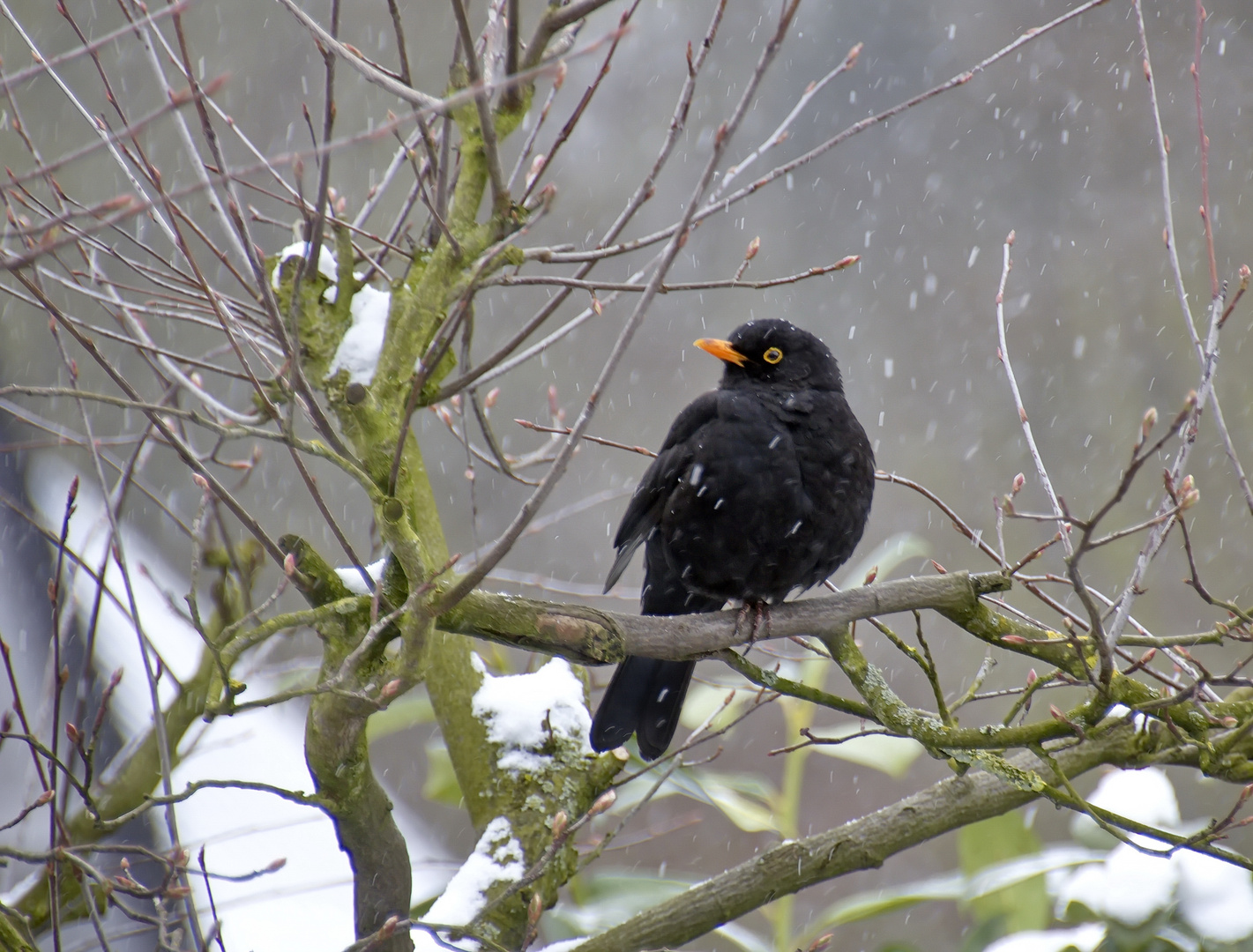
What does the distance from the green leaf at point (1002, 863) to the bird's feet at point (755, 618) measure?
0.91m

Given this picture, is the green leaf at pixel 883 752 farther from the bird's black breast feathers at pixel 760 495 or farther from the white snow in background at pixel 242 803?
the white snow in background at pixel 242 803

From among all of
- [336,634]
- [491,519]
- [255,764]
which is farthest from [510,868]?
[491,519]

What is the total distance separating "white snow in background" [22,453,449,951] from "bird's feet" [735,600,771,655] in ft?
4.31

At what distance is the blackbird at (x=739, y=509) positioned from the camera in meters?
2.21

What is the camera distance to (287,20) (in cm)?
500

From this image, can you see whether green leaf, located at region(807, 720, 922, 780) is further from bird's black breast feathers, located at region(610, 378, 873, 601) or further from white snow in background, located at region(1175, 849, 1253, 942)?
white snow in background, located at region(1175, 849, 1253, 942)

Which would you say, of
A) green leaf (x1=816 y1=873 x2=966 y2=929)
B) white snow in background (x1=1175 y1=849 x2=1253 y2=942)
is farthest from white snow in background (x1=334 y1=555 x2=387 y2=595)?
white snow in background (x1=1175 y1=849 x2=1253 y2=942)

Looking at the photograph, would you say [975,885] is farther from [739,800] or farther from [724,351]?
[724,351]

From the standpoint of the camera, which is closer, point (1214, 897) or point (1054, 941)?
point (1214, 897)

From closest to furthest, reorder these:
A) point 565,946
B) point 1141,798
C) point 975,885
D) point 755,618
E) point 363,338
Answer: point 363,338 < point 755,618 < point 565,946 < point 1141,798 < point 975,885

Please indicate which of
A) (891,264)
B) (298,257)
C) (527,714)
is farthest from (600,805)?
(891,264)

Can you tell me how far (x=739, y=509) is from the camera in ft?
7.25

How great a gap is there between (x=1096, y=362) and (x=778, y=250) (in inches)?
68.3

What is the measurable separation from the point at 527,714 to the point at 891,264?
4.09 metres
